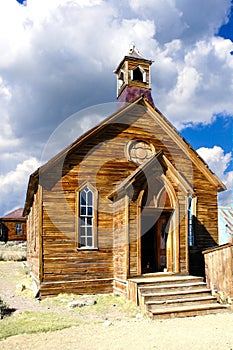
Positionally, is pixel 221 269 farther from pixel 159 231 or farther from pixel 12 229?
pixel 12 229

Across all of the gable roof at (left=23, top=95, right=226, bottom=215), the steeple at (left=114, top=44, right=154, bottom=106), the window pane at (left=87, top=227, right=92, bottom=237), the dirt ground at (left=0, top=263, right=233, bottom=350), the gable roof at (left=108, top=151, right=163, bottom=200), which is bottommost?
the dirt ground at (left=0, top=263, right=233, bottom=350)

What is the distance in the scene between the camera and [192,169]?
1702 centimetres

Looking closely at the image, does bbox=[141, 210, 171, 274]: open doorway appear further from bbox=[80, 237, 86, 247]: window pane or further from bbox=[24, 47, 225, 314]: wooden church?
bbox=[80, 237, 86, 247]: window pane

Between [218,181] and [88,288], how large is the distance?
784 cm

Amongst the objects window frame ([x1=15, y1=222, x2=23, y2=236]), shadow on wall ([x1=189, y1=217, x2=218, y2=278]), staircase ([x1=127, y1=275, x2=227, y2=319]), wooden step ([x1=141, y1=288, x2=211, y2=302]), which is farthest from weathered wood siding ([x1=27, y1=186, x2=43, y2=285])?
window frame ([x1=15, y1=222, x2=23, y2=236])

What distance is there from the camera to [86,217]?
1455 cm

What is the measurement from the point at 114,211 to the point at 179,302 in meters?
4.70

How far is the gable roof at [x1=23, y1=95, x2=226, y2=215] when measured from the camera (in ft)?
46.3

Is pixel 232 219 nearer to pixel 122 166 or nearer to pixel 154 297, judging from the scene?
pixel 122 166

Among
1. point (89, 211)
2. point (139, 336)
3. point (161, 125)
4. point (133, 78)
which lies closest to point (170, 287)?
point (139, 336)

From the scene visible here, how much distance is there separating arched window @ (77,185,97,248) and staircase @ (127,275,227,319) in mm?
2769

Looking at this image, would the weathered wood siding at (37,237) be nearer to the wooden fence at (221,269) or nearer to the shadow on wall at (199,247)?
the wooden fence at (221,269)

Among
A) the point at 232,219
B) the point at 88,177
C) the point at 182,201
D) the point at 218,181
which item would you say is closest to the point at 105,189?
the point at 88,177

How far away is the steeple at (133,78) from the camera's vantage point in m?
17.8
